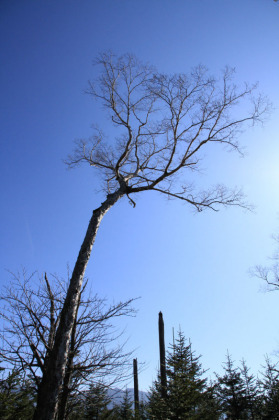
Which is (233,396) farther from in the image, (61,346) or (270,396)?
(61,346)

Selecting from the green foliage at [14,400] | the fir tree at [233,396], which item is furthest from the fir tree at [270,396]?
the green foliage at [14,400]

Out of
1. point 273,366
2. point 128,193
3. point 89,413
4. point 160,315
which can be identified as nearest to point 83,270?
point 128,193

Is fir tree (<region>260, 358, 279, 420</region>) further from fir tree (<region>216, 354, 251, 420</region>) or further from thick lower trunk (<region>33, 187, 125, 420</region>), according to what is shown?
thick lower trunk (<region>33, 187, 125, 420</region>)

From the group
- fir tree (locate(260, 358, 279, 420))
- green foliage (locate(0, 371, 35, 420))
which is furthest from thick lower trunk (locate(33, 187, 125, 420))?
fir tree (locate(260, 358, 279, 420))

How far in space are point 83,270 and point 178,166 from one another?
417cm

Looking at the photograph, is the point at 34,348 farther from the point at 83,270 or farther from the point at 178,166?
the point at 178,166

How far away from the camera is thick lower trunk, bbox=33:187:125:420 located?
10.2 feet

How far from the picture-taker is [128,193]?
641 cm

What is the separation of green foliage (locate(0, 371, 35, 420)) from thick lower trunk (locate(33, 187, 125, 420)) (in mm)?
3009

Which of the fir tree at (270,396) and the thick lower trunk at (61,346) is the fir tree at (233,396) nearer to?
the fir tree at (270,396)

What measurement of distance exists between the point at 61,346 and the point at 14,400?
596cm

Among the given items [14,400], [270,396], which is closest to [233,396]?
[270,396]

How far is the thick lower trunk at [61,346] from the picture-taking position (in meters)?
3.10

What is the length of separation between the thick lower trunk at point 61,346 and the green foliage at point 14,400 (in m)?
3.01
